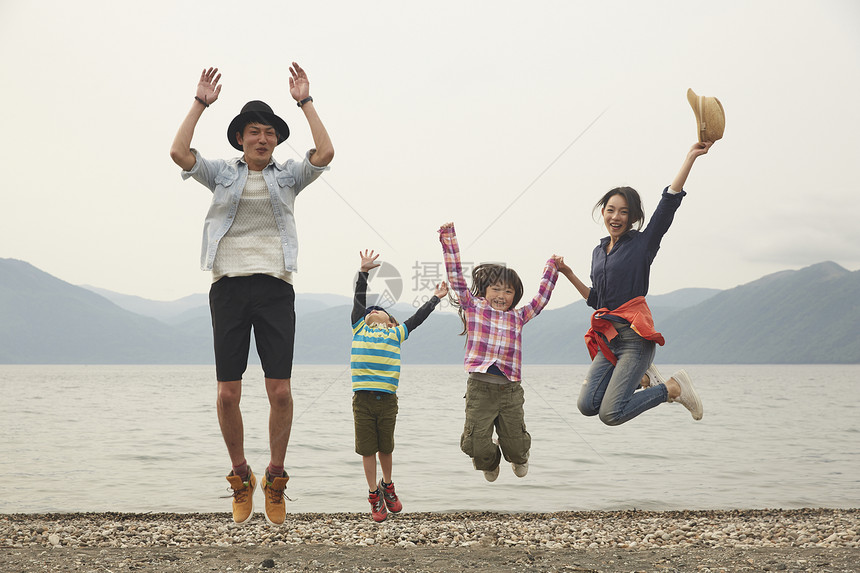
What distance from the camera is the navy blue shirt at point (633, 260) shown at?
22.4ft

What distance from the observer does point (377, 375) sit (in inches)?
283

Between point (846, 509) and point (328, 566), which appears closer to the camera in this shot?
point (328, 566)

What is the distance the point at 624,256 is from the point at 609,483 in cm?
1345

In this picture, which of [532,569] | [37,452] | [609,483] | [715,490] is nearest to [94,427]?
[37,452]

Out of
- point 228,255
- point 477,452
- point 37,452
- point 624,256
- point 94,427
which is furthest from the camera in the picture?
point 94,427

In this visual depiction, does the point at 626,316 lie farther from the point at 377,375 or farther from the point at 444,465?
the point at 444,465

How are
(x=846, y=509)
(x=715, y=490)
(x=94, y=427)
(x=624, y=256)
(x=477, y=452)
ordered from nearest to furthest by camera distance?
(x=624, y=256) < (x=477, y=452) < (x=846, y=509) < (x=715, y=490) < (x=94, y=427)

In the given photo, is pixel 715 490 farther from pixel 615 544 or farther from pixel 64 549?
pixel 64 549

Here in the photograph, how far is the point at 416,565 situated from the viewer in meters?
9.15

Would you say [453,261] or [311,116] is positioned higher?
[311,116]

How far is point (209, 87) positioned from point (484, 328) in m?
3.44

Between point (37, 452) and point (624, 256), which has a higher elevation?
point (624, 256)

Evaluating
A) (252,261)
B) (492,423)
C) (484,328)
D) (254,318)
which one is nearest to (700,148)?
(484,328)

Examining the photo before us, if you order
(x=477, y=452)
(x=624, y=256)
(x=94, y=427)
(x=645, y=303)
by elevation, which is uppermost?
(x=624, y=256)
